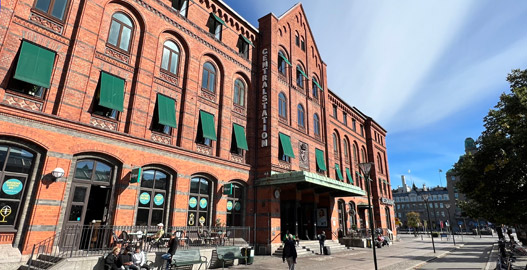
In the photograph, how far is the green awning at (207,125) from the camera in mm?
16328

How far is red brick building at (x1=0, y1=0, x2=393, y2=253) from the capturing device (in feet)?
33.6

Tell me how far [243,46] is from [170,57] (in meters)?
7.23

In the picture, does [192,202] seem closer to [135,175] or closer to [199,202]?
[199,202]

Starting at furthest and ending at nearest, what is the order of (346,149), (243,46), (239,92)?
(346,149), (243,46), (239,92)

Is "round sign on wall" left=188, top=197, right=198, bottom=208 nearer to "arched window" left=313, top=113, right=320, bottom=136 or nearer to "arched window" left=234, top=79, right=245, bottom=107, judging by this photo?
"arched window" left=234, top=79, right=245, bottom=107

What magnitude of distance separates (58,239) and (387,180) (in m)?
40.9

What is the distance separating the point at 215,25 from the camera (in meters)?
19.5

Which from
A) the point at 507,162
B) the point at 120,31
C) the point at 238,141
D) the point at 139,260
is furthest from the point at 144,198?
the point at 507,162

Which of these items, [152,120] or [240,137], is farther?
[240,137]

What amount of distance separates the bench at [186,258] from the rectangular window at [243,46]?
14786 millimetres

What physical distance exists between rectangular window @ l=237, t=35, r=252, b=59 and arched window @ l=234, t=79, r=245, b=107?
2.37 meters

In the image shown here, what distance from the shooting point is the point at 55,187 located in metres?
10.4

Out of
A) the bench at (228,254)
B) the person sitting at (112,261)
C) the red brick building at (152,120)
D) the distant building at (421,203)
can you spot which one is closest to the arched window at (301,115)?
the red brick building at (152,120)

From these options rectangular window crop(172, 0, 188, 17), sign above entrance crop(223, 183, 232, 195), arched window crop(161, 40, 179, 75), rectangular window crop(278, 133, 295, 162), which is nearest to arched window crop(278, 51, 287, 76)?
rectangular window crop(278, 133, 295, 162)
